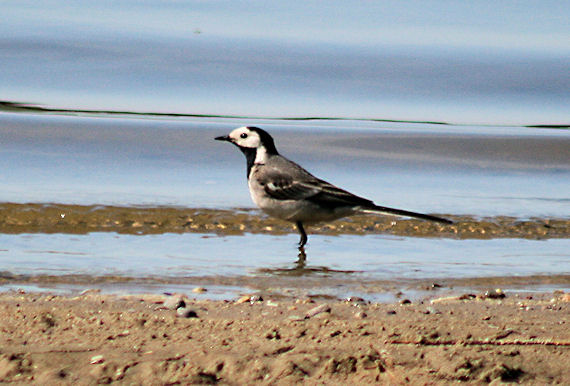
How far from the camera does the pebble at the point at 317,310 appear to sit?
5.04 m

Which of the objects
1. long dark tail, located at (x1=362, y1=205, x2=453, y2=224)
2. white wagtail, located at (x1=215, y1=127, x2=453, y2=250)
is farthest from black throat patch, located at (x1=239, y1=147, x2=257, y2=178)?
long dark tail, located at (x1=362, y1=205, x2=453, y2=224)

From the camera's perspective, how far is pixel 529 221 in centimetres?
955

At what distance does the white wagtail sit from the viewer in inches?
341

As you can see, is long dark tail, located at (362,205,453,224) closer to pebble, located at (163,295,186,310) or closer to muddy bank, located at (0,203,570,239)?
muddy bank, located at (0,203,570,239)

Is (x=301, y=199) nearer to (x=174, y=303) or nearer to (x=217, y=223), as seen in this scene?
(x=217, y=223)

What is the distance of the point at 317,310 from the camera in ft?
16.8

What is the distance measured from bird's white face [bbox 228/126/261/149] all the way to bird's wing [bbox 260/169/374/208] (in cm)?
60

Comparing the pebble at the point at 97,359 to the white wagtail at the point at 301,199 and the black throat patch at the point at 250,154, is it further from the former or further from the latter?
the black throat patch at the point at 250,154

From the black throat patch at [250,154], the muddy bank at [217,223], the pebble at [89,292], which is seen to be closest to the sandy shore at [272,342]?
the pebble at [89,292]

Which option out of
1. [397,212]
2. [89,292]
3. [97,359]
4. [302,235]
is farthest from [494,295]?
[302,235]

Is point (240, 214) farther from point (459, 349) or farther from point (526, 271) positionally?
point (459, 349)

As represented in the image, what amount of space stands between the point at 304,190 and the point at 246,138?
99 cm

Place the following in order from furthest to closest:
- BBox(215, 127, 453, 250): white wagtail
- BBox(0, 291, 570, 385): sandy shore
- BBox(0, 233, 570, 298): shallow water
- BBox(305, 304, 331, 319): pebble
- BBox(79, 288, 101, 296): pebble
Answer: BBox(215, 127, 453, 250): white wagtail < BBox(0, 233, 570, 298): shallow water < BBox(79, 288, 101, 296): pebble < BBox(305, 304, 331, 319): pebble < BBox(0, 291, 570, 385): sandy shore

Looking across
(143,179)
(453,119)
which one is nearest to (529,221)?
(143,179)
